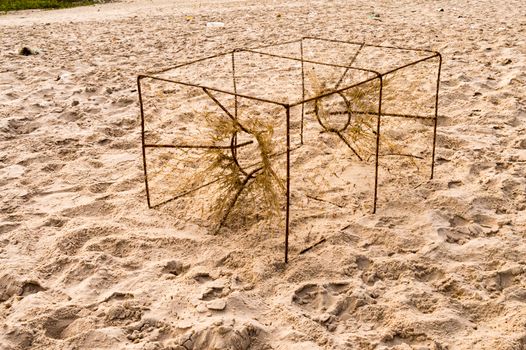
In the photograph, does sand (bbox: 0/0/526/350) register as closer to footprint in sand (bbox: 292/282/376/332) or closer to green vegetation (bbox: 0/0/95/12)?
footprint in sand (bbox: 292/282/376/332)

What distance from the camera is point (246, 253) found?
2600 millimetres

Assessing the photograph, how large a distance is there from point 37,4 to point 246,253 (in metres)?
11.4

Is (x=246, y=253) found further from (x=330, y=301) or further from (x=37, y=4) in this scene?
(x=37, y=4)

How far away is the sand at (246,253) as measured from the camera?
212cm

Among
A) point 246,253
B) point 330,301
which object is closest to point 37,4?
point 246,253

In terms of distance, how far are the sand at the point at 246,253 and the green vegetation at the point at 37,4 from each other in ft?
26.9

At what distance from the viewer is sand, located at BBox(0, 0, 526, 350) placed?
2119mm

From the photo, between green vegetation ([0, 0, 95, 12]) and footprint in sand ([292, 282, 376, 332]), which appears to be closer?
footprint in sand ([292, 282, 376, 332])

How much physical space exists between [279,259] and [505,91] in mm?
2703

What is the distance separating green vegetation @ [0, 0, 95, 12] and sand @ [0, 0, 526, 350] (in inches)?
323

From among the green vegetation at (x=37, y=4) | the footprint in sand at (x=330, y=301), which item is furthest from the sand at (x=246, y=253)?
the green vegetation at (x=37, y=4)

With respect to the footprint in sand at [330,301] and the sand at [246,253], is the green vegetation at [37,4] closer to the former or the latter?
the sand at [246,253]

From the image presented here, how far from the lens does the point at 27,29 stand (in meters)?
7.81

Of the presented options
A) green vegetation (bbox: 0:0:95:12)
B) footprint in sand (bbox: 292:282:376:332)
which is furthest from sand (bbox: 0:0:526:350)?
green vegetation (bbox: 0:0:95:12)
